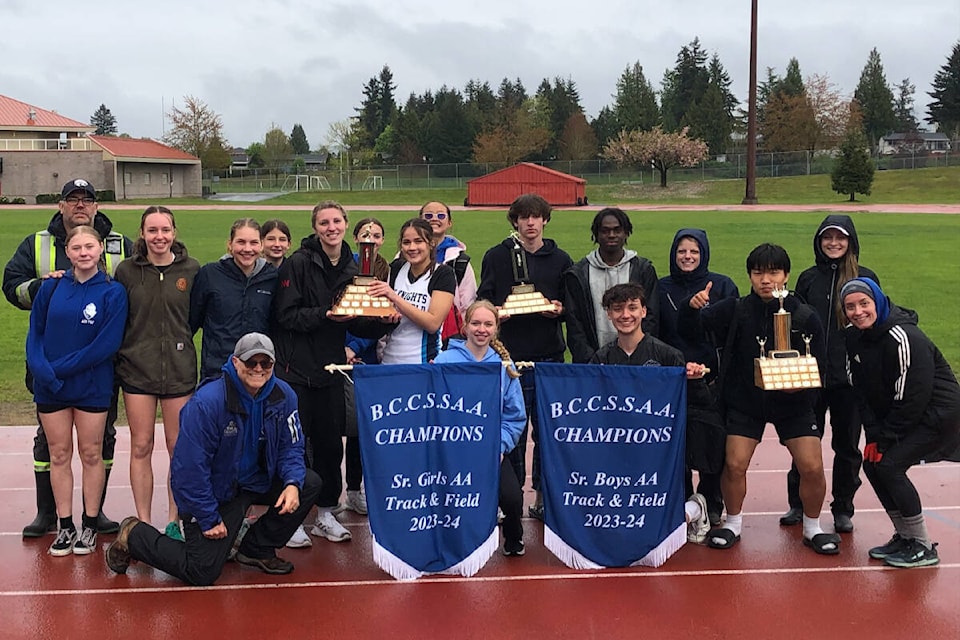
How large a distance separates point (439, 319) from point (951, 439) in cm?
309

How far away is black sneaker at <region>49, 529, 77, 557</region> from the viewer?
6.00 metres

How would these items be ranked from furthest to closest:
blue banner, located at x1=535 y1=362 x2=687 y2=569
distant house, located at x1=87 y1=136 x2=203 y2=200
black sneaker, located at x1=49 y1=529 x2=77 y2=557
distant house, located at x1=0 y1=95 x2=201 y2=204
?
distant house, located at x1=87 y1=136 x2=203 y2=200 < distant house, located at x1=0 y1=95 x2=201 y2=204 < black sneaker, located at x1=49 y1=529 x2=77 y2=557 < blue banner, located at x1=535 y1=362 x2=687 y2=569

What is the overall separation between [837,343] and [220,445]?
3.81 m

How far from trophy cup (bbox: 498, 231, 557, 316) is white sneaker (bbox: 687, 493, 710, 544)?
1.60 metres

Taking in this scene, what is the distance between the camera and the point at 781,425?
5973mm

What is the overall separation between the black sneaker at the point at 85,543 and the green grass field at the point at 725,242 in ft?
13.7

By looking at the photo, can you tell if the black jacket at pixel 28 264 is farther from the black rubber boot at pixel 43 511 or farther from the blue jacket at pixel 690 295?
the blue jacket at pixel 690 295

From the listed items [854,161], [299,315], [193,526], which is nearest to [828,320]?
[299,315]

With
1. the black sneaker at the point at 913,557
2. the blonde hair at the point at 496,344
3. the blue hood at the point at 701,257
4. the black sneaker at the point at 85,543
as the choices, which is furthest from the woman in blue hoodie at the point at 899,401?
the black sneaker at the point at 85,543

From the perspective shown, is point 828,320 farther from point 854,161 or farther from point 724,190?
point 724,190

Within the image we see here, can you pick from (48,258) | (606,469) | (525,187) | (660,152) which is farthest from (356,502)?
(660,152)

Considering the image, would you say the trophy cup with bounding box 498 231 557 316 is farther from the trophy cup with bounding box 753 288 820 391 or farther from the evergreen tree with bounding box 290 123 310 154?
the evergreen tree with bounding box 290 123 310 154

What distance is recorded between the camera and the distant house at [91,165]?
62.8 meters

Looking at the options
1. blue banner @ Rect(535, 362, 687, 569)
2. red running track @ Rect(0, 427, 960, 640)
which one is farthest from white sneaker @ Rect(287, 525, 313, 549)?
blue banner @ Rect(535, 362, 687, 569)
